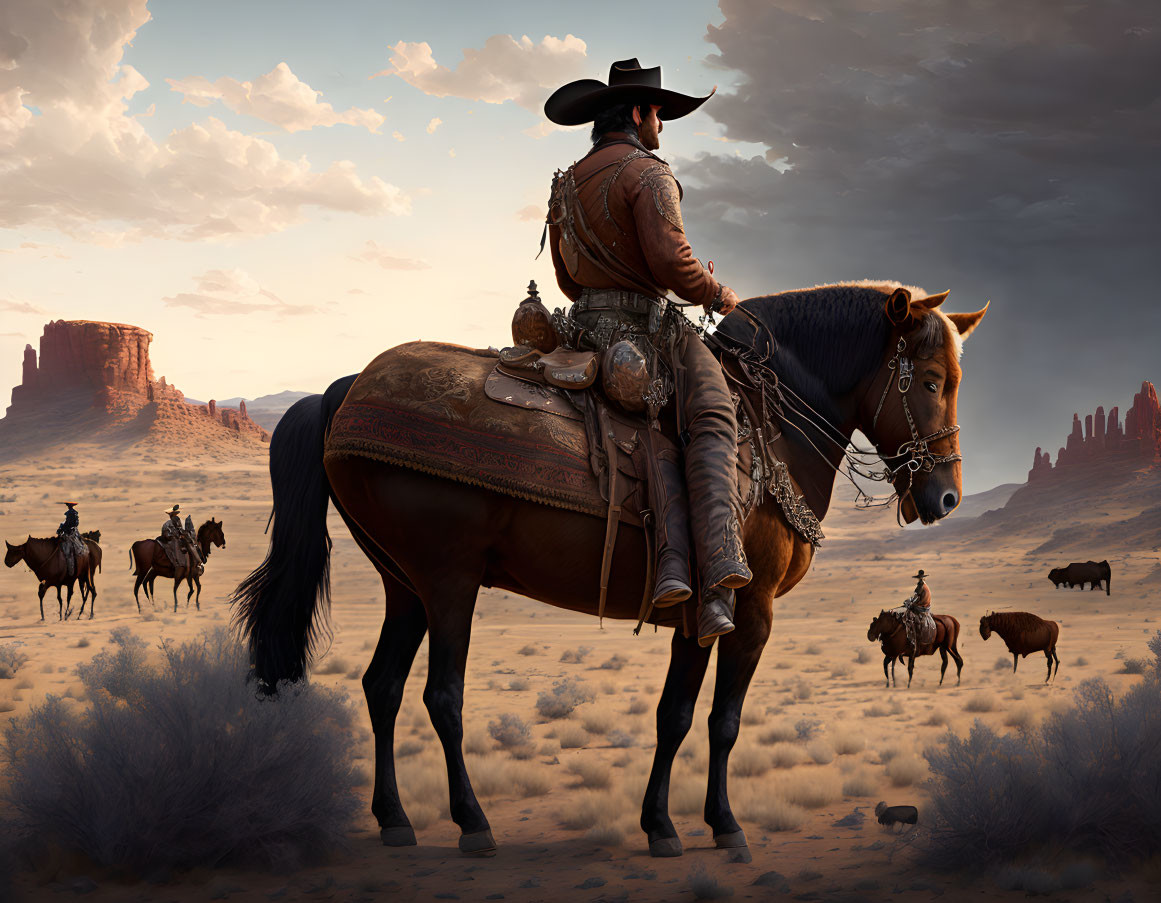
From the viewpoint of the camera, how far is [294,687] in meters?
5.74

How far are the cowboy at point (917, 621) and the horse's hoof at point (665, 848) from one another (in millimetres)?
9914

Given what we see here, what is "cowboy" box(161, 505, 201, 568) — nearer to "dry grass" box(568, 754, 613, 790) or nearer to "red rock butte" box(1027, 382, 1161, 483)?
"dry grass" box(568, 754, 613, 790)

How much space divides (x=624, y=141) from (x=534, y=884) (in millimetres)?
4554

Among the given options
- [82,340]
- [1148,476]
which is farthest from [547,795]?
[82,340]

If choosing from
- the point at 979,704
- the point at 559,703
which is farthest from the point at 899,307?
the point at 979,704

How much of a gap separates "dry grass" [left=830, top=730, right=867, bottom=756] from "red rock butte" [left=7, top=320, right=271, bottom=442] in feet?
361

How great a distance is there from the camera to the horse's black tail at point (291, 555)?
566cm

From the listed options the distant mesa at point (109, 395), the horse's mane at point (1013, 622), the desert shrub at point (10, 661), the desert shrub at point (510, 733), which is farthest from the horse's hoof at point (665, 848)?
the distant mesa at point (109, 395)

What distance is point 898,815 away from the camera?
636cm

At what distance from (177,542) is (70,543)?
2.59 m

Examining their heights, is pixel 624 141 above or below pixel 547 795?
above

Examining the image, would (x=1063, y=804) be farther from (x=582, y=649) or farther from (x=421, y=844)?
(x=582, y=649)

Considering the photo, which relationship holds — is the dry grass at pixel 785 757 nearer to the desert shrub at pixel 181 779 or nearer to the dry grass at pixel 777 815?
the dry grass at pixel 777 815

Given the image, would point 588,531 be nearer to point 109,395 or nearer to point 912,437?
point 912,437
